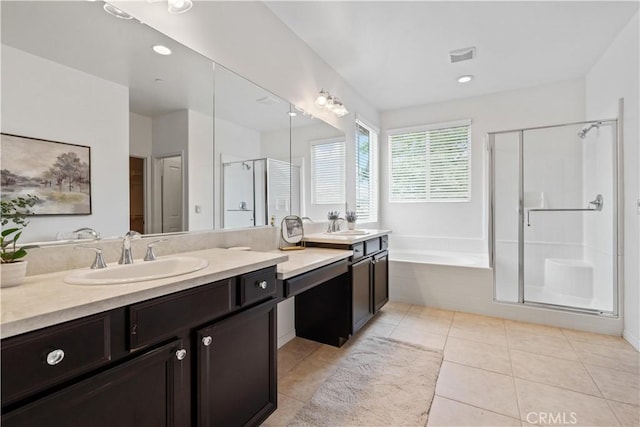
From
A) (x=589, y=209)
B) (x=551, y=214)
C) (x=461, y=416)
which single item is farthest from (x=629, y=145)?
(x=461, y=416)

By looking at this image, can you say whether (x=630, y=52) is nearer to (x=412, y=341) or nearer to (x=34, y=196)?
(x=412, y=341)

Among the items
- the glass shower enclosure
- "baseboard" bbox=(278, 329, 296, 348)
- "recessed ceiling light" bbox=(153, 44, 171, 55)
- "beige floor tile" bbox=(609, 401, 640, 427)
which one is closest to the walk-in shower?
"beige floor tile" bbox=(609, 401, 640, 427)

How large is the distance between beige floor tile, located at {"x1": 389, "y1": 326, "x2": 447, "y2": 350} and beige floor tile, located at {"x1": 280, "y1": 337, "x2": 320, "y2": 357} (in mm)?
705

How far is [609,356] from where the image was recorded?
2.18 metres

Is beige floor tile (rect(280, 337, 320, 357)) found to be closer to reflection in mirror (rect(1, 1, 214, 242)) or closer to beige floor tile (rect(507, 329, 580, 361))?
reflection in mirror (rect(1, 1, 214, 242))

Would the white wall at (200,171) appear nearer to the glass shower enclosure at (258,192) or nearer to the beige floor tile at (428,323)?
the glass shower enclosure at (258,192)

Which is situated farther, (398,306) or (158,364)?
(398,306)

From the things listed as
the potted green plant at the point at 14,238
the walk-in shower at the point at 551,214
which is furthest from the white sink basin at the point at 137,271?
the walk-in shower at the point at 551,214

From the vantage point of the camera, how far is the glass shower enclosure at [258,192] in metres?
1.91

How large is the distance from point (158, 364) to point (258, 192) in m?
1.37

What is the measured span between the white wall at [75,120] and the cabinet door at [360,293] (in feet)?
5.35

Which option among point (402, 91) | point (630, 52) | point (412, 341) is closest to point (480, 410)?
point (412, 341)

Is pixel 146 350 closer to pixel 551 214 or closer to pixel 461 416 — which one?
pixel 461 416

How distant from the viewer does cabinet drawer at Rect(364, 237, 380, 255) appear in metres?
2.60
